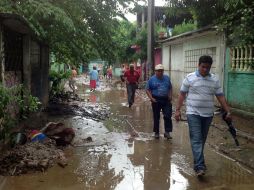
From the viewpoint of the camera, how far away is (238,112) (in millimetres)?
13078

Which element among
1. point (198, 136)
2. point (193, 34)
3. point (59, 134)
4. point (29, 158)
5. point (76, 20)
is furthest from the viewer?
point (193, 34)

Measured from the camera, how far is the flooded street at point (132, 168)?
5762 millimetres

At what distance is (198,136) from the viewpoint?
6.22 meters

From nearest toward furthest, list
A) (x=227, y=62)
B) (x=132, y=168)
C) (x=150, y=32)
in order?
(x=132, y=168) → (x=227, y=62) → (x=150, y=32)

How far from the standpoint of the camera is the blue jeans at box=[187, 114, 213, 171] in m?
6.10

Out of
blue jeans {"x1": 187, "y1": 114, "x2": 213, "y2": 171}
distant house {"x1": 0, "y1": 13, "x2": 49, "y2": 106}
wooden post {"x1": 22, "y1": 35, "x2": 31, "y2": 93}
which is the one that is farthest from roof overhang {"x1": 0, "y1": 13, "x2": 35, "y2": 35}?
blue jeans {"x1": 187, "y1": 114, "x2": 213, "y2": 171}

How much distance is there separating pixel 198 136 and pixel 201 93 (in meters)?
0.66

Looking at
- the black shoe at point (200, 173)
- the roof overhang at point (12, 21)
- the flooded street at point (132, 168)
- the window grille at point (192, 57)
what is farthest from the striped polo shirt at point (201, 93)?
the window grille at point (192, 57)

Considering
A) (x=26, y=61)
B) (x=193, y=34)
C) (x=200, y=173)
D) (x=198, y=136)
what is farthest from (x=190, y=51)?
(x=200, y=173)

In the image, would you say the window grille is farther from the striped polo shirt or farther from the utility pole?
the striped polo shirt

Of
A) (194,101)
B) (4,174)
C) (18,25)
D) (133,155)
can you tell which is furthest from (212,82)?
(18,25)

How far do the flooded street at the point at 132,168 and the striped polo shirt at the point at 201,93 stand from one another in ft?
3.21

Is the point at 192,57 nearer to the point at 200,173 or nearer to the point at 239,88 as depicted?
the point at 239,88

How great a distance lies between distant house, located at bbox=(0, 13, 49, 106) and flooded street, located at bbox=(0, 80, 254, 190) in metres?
2.03
